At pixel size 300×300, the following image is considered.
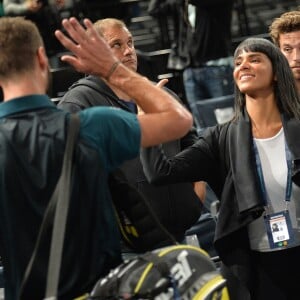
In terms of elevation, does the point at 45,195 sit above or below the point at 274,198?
above

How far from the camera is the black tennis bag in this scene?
2527 mm

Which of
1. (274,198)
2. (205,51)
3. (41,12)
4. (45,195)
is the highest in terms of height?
(41,12)

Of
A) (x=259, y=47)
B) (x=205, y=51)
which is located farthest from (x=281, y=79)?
(x=205, y=51)

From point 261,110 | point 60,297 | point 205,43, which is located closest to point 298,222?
point 261,110

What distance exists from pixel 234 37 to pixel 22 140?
265 inches

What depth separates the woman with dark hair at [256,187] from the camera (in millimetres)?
3549

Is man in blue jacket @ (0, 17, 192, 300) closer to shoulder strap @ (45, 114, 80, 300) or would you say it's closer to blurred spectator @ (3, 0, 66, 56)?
shoulder strap @ (45, 114, 80, 300)

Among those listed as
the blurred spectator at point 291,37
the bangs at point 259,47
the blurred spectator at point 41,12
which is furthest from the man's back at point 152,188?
the blurred spectator at point 41,12

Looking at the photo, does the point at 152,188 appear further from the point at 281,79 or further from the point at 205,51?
the point at 205,51

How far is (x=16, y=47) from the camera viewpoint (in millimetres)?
2594

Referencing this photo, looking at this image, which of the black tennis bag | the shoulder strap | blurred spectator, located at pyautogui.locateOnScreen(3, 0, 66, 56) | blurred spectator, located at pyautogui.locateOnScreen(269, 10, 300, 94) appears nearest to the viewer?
the shoulder strap

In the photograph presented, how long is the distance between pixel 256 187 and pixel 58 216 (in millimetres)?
1299

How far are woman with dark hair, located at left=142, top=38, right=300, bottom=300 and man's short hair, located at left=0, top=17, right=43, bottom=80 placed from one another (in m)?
0.99

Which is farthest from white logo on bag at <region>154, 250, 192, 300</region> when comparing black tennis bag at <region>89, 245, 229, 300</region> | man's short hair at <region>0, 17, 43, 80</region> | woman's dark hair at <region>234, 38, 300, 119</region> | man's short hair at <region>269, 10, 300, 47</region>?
man's short hair at <region>269, 10, 300, 47</region>
